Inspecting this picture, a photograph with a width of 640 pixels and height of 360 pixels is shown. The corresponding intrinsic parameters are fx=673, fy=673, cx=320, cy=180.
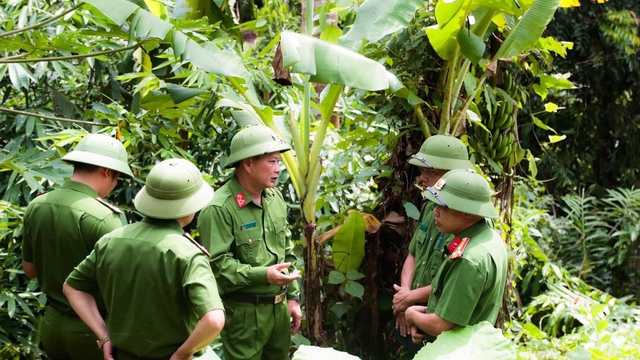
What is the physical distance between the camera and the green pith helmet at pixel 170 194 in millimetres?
2512

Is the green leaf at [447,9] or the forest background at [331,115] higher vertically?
the green leaf at [447,9]

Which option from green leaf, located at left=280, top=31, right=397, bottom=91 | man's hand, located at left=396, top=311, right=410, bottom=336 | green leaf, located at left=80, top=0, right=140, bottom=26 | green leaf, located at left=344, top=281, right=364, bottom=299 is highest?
green leaf, located at left=80, top=0, right=140, bottom=26

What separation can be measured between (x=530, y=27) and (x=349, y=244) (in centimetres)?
163

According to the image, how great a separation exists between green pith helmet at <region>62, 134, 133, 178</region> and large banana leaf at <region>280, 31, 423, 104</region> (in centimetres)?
92

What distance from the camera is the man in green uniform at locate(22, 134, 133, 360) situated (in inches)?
120

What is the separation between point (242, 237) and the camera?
3.39 m

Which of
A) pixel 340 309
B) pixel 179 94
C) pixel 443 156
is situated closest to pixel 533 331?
pixel 340 309

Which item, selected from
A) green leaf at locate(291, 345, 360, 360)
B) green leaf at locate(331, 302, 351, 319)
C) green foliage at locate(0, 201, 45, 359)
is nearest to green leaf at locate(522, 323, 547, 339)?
green leaf at locate(331, 302, 351, 319)

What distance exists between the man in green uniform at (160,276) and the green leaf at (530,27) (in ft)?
5.95

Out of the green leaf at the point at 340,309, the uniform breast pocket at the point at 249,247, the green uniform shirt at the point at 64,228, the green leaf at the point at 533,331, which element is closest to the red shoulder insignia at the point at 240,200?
the uniform breast pocket at the point at 249,247

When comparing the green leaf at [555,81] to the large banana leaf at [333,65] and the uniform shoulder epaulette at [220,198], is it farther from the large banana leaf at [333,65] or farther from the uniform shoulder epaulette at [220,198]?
the uniform shoulder epaulette at [220,198]

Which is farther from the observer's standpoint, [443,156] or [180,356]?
[443,156]

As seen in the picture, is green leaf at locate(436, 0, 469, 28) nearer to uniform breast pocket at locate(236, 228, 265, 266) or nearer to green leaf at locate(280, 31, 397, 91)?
green leaf at locate(280, 31, 397, 91)

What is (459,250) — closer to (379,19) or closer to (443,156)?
(443,156)
